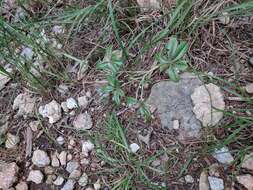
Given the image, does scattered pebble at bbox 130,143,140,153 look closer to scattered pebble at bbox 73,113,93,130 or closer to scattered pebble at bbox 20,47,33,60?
scattered pebble at bbox 73,113,93,130

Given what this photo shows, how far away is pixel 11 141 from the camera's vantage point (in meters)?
1.54

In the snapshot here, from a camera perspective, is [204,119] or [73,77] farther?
[73,77]

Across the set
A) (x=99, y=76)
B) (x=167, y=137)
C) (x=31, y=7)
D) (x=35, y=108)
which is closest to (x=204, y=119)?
(x=167, y=137)

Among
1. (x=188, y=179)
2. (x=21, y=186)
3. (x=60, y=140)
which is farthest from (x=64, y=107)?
(x=188, y=179)

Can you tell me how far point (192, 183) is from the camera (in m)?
1.31

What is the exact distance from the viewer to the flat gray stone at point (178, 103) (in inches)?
54.7

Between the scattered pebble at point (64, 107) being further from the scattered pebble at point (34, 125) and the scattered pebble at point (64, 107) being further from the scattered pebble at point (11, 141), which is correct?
the scattered pebble at point (11, 141)

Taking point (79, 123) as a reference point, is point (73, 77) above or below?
above

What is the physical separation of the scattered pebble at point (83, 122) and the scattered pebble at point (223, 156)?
19.5 inches

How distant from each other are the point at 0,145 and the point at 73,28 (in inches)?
23.3

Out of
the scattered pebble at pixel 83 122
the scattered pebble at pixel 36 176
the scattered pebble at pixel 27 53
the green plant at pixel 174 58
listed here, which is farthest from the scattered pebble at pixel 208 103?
the scattered pebble at pixel 27 53

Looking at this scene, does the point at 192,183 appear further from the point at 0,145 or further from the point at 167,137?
the point at 0,145

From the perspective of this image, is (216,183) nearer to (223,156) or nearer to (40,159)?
(223,156)

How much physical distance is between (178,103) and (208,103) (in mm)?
114
